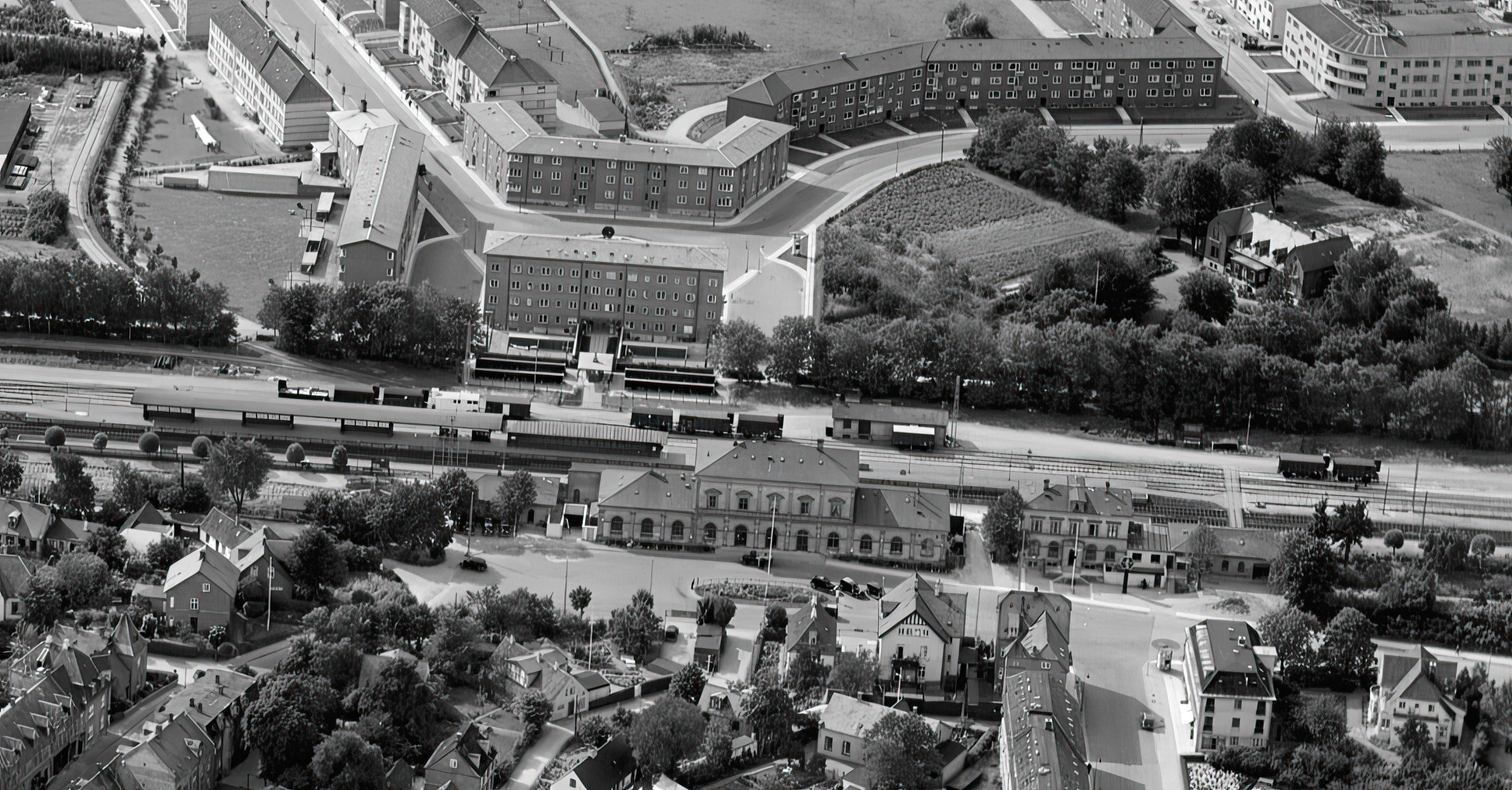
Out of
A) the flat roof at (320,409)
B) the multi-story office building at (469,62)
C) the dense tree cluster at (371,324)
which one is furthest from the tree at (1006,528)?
the multi-story office building at (469,62)

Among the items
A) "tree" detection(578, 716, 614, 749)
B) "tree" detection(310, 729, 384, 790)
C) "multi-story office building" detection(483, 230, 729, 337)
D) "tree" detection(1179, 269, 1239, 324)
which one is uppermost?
"tree" detection(1179, 269, 1239, 324)

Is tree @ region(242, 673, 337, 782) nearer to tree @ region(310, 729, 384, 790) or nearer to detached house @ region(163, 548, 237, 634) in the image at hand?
tree @ region(310, 729, 384, 790)

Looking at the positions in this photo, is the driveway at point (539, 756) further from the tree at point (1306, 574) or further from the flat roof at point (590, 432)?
the tree at point (1306, 574)

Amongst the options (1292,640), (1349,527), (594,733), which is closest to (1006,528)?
(1292,640)

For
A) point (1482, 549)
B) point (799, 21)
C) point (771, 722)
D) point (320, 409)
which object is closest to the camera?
point (771, 722)

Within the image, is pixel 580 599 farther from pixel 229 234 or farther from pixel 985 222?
pixel 985 222

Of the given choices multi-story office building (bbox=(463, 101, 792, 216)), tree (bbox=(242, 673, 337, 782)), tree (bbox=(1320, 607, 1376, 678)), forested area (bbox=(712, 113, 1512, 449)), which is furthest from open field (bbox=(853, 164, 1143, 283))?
tree (bbox=(242, 673, 337, 782))
